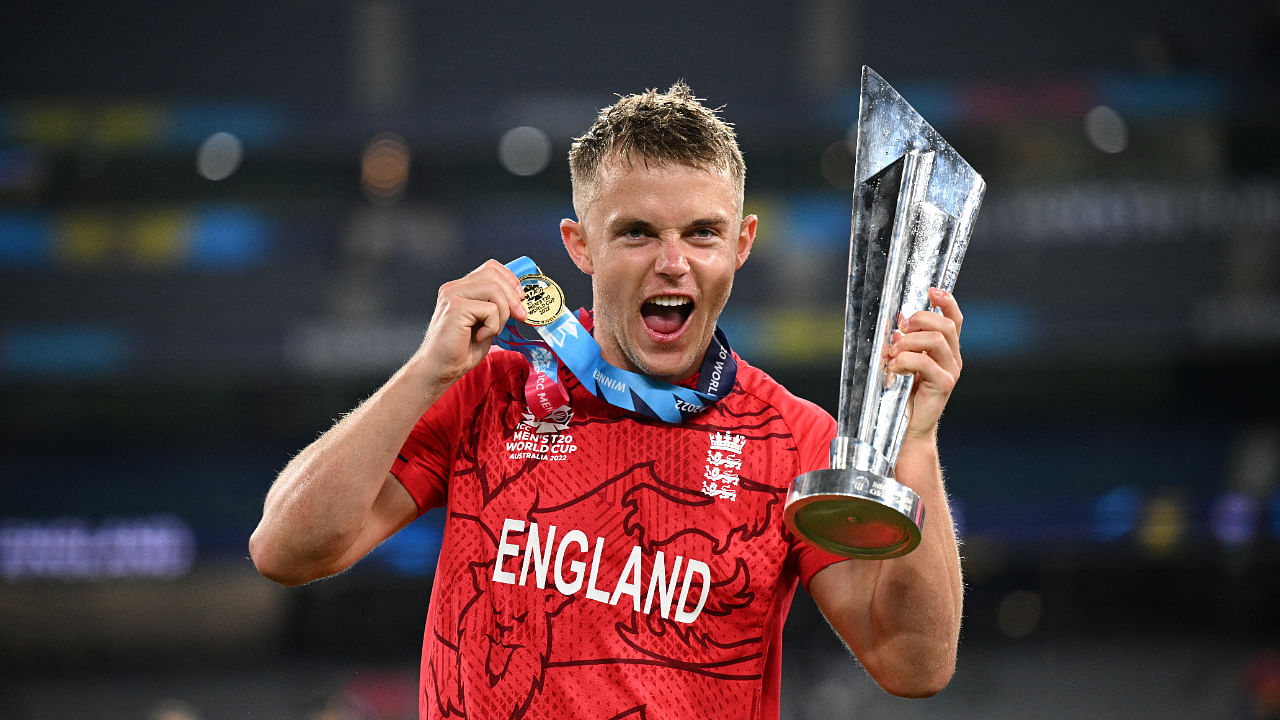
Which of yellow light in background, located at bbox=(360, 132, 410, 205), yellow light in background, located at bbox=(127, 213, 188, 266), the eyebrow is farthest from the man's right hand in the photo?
yellow light in background, located at bbox=(127, 213, 188, 266)

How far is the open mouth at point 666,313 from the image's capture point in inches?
85.7

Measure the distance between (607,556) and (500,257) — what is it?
10307mm

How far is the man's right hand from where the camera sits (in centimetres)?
197

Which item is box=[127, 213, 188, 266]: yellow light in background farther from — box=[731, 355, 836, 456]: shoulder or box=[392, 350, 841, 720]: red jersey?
box=[731, 355, 836, 456]: shoulder

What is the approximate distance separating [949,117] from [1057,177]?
1.32 metres

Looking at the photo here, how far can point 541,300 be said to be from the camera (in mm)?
2176

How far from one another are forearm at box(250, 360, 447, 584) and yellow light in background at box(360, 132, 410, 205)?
1061 centimetres

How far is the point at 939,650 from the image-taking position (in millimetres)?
2020

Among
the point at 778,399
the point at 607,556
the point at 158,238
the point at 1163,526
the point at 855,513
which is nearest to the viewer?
the point at 855,513

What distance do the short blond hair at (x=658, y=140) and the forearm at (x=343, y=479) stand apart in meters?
0.48

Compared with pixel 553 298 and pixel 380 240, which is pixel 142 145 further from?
pixel 553 298

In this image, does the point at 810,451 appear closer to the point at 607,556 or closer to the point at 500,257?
the point at 607,556

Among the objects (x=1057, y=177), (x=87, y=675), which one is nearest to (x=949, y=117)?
(x=1057, y=177)

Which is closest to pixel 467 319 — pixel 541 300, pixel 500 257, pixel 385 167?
pixel 541 300
